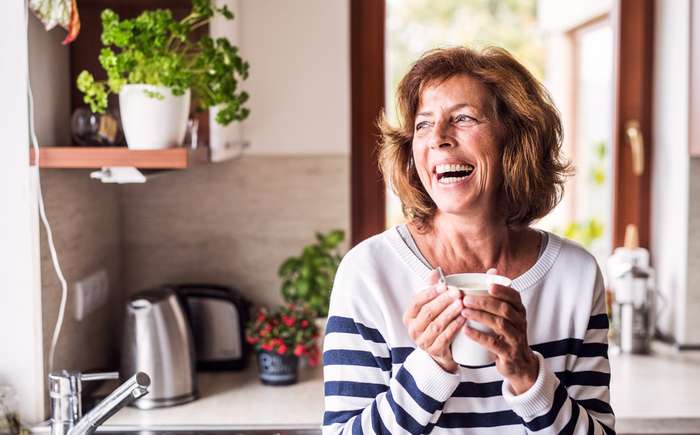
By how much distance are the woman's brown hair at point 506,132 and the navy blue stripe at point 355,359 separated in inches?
10.7

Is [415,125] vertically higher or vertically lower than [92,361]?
higher

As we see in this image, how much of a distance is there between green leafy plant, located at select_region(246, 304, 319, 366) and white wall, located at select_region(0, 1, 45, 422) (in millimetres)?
587

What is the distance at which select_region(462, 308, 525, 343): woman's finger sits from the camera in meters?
1.17

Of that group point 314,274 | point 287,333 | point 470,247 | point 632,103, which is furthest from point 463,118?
point 632,103

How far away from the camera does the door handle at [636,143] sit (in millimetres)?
2807

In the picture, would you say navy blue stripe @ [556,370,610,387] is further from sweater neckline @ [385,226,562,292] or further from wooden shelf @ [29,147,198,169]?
wooden shelf @ [29,147,198,169]

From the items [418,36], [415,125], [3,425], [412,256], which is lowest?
[3,425]

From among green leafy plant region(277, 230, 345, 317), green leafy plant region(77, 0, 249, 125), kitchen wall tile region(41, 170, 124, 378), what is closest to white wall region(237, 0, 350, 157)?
green leafy plant region(277, 230, 345, 317)

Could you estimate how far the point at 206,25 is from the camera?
7.62 ft

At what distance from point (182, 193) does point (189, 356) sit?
0.65 meters

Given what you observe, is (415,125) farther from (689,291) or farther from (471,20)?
(471,20)

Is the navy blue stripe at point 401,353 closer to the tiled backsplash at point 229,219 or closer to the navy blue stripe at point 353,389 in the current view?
the navy blue stripe at point 353,389

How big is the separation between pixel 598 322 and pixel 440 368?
1.21 feet

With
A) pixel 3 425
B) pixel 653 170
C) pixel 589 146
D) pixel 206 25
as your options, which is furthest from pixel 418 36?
pixel 3 425
